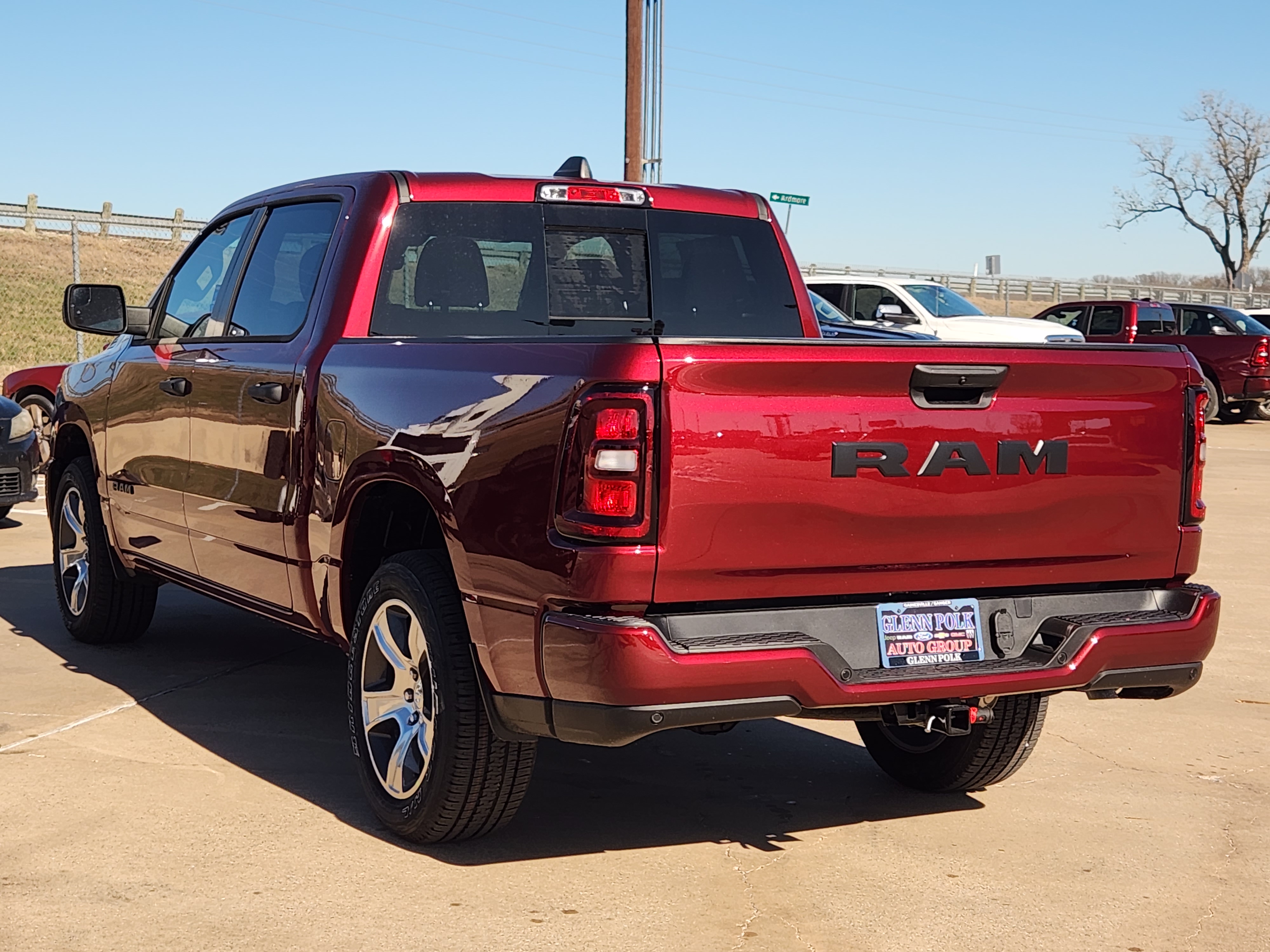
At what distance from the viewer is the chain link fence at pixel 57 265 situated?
27375mm

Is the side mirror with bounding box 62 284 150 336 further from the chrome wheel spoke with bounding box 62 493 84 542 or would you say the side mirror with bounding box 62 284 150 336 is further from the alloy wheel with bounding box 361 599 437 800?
the alloy wheel with bounding box 361 599 437 800

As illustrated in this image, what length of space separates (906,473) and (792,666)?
1.97ft

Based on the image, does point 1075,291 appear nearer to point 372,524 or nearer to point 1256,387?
point 1256,387

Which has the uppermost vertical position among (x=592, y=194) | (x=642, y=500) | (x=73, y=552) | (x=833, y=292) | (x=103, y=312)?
(x=592, y=194)

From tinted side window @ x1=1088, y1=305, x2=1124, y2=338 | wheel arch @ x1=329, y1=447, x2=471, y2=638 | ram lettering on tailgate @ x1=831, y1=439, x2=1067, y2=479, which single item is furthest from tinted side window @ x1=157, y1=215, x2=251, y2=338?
tinted side window @ x1=1088, y1=305, x2=1124, y2=338

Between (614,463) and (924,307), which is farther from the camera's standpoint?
(924,307)

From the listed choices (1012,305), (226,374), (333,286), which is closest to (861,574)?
(333,286)

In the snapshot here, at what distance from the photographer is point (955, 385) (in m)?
4.11

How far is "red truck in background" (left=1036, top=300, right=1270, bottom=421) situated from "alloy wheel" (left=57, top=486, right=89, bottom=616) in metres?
19.1

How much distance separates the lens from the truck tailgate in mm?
3822

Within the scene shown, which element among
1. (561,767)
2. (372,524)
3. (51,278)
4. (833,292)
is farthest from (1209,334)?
(51,278)

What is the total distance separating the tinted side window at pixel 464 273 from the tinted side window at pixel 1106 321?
20.4m

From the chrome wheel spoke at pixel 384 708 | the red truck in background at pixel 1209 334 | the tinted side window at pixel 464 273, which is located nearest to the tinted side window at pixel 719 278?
the tinted side window at pixel 464 273

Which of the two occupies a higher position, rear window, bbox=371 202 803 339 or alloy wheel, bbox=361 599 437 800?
rear window, bbox=371 202 803 339
